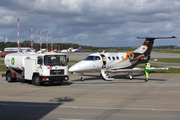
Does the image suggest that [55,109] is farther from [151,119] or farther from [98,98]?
[151,119]

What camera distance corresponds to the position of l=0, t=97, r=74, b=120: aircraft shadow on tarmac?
9.71 meters

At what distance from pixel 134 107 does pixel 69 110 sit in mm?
3329

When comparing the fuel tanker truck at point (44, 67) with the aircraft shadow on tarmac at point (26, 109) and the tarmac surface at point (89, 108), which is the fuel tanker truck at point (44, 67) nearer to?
the tarmac surface at point (89, 108)

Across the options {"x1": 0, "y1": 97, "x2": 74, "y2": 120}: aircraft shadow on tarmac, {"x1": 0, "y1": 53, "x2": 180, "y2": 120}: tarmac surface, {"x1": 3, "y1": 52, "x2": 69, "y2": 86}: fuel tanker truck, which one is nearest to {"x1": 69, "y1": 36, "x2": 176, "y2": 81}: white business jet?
{"x1": 3, "y1": 52, "x2": 69, "y2": 86}: fuel tanker truck

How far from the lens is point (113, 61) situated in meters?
25.4

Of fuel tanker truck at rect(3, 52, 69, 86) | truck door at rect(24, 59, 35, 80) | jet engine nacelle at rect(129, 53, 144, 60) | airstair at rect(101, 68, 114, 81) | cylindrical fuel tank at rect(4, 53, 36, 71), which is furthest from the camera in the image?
jet engine nacelle at rect(129, 53, 144, 60)

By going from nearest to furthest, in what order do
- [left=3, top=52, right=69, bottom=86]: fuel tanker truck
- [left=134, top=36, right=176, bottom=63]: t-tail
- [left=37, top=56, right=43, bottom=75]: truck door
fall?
[left=3, top=52, right=69, bottom=86]: fuel tanker truck < [left=37, top=56, right=43, bottom=75]: truck door < [left=134, top=36, right=176, bottom=63]: t-tail

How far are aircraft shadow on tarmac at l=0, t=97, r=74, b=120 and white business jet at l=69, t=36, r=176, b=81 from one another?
9464 mm

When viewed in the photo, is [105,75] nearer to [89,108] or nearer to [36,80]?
[36,80]

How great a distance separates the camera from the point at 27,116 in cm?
973

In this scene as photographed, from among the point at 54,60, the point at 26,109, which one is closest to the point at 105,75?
the point at 54,60

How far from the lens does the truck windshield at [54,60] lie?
19406 mm

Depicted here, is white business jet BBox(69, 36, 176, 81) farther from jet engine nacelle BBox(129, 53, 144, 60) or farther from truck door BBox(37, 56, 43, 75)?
truck door BBox(37, 56, 43, 75)

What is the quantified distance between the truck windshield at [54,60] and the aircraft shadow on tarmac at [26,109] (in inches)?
244
